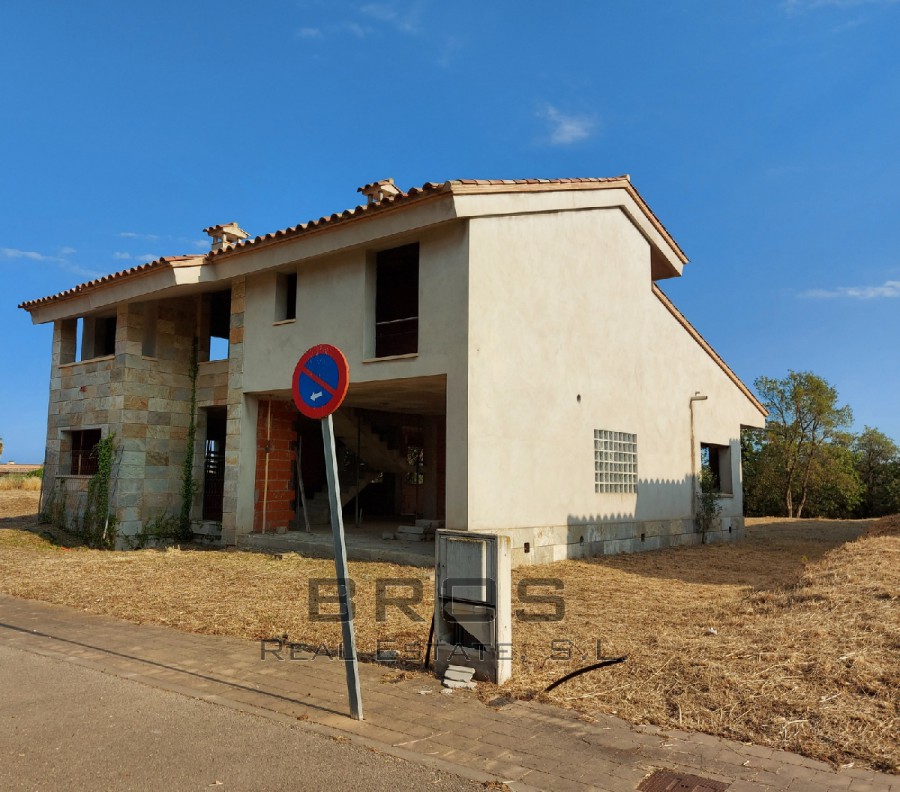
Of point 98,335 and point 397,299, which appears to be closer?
point 397,299

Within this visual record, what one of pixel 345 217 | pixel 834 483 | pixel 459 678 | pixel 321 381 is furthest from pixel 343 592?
pixel 834 483

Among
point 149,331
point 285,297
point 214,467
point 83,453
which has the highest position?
point 285,297

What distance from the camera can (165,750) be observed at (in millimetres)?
4023

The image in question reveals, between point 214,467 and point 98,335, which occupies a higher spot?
point 98,335

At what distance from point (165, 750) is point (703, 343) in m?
16.0

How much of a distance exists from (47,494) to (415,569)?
1045 cm

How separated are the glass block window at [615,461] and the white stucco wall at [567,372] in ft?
0.63

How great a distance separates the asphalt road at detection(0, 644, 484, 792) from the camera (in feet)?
11.8

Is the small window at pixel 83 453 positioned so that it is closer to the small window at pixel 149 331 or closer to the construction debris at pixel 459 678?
the small window at pixel 149 331

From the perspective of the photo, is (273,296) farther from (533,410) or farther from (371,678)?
(371,678)

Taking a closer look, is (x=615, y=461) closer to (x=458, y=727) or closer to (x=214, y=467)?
(x=214, y=467)

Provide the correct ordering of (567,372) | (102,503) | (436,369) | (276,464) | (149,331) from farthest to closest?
(149,331), (102,503), (276,464), (567,372), (436,369)

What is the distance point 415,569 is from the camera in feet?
34.6

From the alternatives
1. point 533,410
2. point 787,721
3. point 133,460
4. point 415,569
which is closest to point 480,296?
point 533,410
